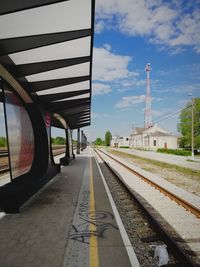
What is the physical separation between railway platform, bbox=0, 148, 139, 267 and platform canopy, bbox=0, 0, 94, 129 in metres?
4.11

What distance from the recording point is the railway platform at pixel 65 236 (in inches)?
160

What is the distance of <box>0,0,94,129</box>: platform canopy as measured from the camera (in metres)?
4.79

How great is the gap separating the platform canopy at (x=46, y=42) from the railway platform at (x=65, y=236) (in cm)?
411

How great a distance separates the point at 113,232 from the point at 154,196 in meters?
4.39

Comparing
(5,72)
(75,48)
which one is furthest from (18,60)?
(75,48)

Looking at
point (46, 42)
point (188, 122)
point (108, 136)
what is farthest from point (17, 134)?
point (108, 136)

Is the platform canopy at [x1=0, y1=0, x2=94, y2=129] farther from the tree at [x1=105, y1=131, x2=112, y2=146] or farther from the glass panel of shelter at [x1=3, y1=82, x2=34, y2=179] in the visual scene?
the tree at [x1=105, y1=131, x2=112, y2=146]

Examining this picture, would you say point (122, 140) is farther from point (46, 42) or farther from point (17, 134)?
point (46, 42)

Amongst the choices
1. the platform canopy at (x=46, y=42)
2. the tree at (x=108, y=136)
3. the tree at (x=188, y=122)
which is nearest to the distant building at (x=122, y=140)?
the tree at (x=108, y=136)

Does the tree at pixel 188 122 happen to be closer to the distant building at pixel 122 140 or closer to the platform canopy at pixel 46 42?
the platform canopy at pixel 46 42

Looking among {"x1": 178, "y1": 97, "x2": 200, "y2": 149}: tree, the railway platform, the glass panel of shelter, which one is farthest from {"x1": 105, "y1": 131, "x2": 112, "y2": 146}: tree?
the railway platform

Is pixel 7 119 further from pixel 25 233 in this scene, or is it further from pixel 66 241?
pixel 66 241

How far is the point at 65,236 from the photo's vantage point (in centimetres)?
505

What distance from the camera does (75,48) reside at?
22.0 feet
